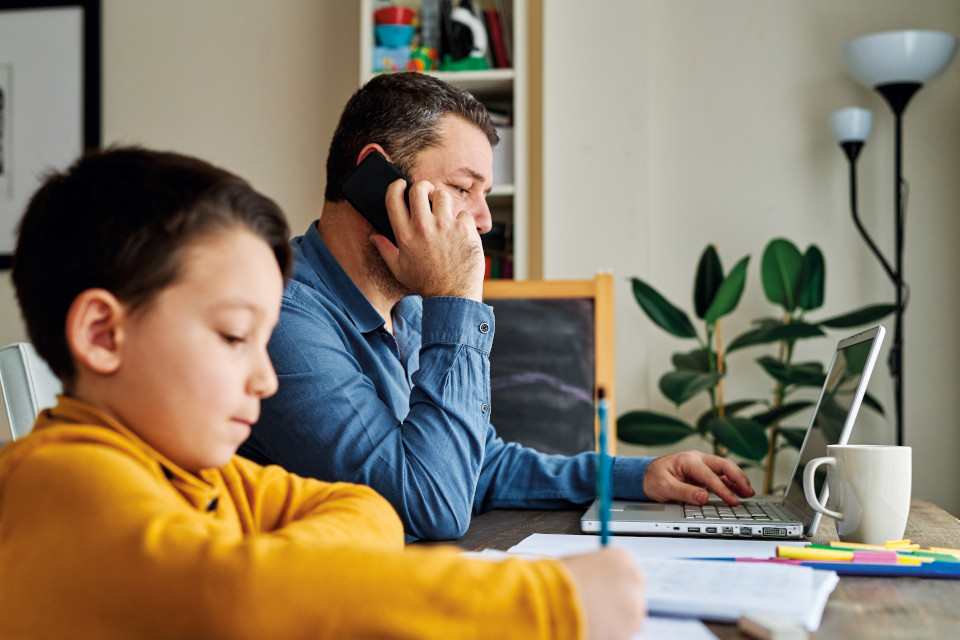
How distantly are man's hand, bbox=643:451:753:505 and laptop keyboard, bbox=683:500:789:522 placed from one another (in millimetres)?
15

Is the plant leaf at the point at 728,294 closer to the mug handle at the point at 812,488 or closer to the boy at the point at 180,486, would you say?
the mug handle at the point at 812,488

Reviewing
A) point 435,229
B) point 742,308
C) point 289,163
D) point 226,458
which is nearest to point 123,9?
point 289,163

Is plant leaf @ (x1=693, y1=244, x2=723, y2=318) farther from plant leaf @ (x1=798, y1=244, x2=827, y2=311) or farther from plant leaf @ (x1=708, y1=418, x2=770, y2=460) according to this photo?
plant leaf @ (x1=708, y1=418, x2=770, y2=460)

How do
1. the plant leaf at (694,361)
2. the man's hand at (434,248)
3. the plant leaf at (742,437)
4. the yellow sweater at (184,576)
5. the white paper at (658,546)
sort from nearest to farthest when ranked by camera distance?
the yellow sweater at (184,576), the white paper at (658,546), the man's hand at (434,248), the plant leaf at (742,437), the plant leaf at (694,361)

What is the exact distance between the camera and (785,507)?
1.14m

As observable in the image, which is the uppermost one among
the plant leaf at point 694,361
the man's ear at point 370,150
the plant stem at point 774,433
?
the man's ear at point 370,150

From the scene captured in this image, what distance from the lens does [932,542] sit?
0.93m

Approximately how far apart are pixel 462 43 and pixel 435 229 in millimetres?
1700

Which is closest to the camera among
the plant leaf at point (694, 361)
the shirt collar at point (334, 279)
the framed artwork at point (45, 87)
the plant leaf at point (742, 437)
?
the shirt collar at point (334, 279)

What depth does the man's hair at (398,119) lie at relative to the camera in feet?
4.27

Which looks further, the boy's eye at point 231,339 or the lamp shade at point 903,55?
the lamp shade at point 903,55

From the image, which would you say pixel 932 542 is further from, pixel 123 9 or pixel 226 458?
pixel 123 9

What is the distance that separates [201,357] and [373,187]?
693mm

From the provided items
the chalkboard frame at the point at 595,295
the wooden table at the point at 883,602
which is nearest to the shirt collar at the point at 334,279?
the wooden table at the point at 883,602
